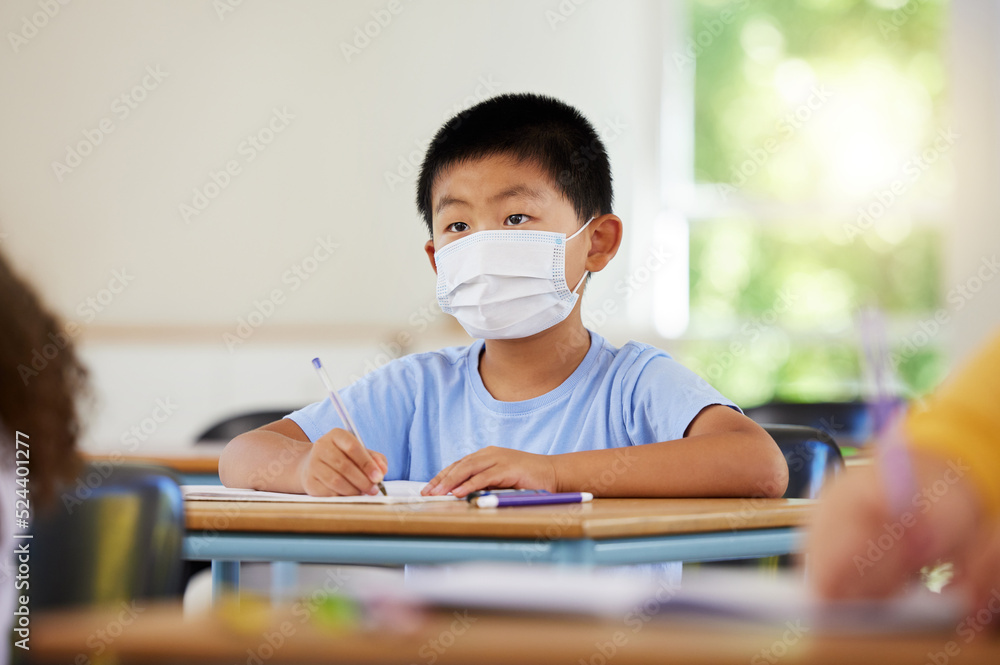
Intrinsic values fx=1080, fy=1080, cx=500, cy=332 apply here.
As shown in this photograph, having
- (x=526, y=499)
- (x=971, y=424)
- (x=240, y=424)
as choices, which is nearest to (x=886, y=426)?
(x=971, y=424)

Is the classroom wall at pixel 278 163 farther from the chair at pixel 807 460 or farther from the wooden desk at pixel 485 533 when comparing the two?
the wooden desk at pixel 485 533

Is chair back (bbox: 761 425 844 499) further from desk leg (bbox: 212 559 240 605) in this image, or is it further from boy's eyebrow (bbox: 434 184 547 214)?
desk leg (bbox: 212 559 240 605)

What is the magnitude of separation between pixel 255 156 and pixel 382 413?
294cm

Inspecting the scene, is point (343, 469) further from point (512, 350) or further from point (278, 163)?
point (278, 163)

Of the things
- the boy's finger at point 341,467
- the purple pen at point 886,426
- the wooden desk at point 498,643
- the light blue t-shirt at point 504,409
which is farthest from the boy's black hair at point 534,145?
the wooden desk at point 498,643

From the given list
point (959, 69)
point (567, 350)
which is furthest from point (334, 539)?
point (959, 69)

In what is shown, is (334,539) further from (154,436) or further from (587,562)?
(154,436)

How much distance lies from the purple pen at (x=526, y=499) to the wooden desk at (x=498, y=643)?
0.70m

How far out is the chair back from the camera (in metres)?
1.63

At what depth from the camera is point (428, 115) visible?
454 cm

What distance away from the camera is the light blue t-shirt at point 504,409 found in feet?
5.43

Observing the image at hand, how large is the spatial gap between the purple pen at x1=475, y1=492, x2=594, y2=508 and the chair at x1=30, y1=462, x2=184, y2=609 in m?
0.40

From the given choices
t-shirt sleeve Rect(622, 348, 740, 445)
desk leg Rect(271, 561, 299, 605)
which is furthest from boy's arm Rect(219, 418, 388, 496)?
t-shirt sleeve Rect(622, 348, 740, 445)

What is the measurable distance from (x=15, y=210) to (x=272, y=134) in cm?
111
